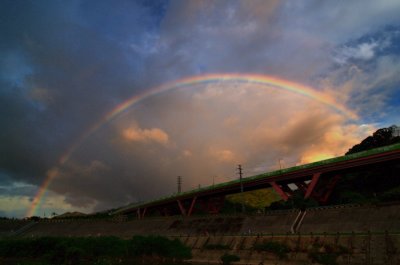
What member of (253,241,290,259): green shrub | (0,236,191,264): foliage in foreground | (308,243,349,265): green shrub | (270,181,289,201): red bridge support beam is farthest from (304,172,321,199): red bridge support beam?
(308,243,349,265): green shrub

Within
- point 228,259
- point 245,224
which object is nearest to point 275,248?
point 228,259

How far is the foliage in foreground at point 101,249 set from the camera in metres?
57.2

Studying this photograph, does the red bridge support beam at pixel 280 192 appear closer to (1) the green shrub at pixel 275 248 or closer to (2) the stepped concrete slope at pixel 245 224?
(2) the stepped concrete slope at pixel 245 224

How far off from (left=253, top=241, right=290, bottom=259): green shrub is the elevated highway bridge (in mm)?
29039

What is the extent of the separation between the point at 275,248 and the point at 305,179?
1458 inches

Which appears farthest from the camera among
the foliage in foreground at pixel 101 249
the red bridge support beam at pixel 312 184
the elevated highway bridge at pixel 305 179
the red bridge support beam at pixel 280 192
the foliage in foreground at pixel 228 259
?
the red bridge support beam at pixel 280 192

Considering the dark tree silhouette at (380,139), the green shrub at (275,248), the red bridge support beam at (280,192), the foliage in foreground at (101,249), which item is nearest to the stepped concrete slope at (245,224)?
the green shrub at (275,248)

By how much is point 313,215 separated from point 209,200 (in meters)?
59.2

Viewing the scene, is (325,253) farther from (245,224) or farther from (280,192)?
(280,192)

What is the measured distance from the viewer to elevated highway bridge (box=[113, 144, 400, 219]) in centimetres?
6562

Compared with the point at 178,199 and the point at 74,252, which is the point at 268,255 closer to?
the point at 74,252

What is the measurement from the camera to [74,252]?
57.9m

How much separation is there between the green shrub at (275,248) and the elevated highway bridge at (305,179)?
2904cm

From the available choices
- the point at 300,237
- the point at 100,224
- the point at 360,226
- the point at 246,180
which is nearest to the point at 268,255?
the point at 300,237
